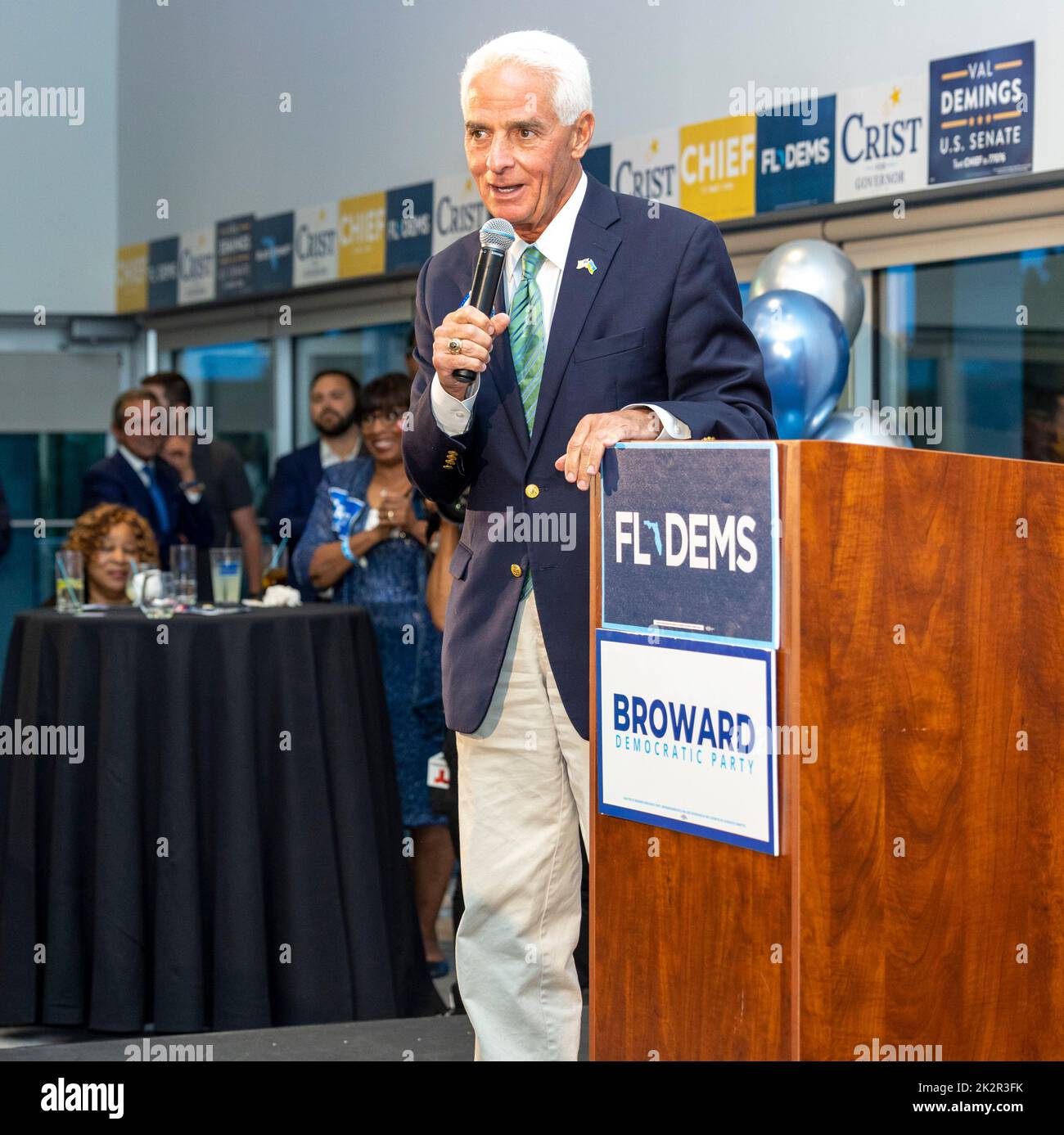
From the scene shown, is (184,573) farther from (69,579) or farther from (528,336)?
(528,336)

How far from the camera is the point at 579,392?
1.96 meters

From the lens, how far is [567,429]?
77.4 inches

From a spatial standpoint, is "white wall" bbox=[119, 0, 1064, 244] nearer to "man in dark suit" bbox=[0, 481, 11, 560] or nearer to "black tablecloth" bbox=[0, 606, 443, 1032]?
"man in dark suit" bbox=[0, 481, 11, 560]

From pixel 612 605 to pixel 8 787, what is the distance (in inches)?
91.9

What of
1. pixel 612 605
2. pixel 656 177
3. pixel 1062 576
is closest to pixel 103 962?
pixel 612 605

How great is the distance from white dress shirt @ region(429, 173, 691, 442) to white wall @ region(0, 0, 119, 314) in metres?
7.96

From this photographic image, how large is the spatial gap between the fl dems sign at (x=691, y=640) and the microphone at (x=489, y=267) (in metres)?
0.26

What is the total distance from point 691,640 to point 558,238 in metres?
0.63

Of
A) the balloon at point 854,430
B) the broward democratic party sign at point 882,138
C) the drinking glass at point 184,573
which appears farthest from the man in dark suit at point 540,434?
the broward democratic party sign at point 882,138

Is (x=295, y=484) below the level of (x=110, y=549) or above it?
above

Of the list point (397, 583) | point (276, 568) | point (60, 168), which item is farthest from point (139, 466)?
point (60, 168)

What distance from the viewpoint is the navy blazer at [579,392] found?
6.37ft

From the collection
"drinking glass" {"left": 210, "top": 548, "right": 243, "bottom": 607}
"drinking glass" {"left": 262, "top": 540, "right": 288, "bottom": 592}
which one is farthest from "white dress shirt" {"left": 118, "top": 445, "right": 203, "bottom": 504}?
"drinking glass" {"left": 210, "top": 548, "right": 243, "bottom": 607}

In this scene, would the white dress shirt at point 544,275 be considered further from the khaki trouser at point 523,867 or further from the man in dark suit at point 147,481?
the man in dark suit at point 147,481
